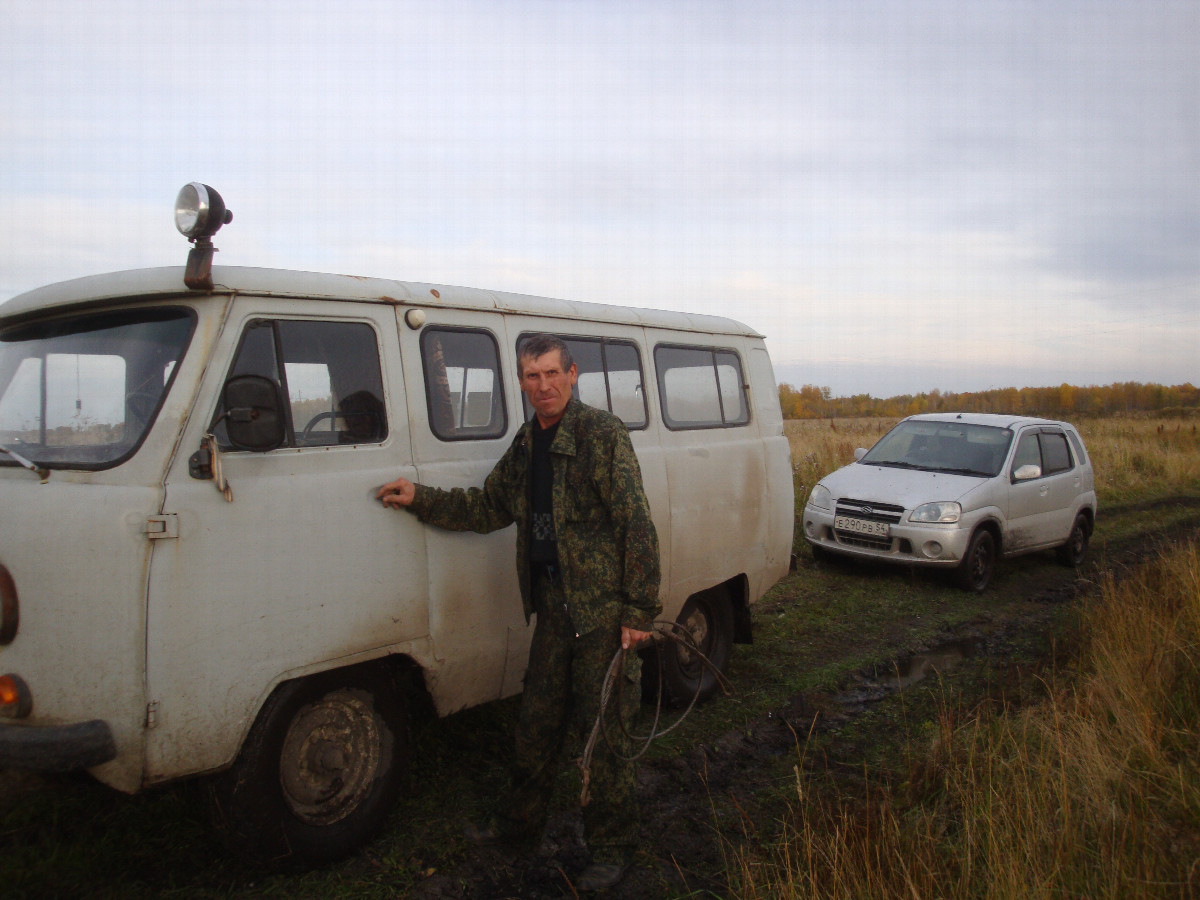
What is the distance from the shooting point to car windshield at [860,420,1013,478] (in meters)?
9.76

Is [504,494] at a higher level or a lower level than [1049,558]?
higher

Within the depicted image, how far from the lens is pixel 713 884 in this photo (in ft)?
11.7

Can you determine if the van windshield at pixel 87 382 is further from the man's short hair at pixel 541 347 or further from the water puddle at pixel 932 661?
the water puddle at pixel 932 661

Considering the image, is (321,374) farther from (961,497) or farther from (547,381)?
(961,497)

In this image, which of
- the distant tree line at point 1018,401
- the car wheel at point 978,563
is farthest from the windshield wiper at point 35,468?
A: the distant tree line at point 1018,401

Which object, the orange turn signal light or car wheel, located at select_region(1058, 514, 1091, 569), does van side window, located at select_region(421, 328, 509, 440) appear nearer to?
the orange turn signal light

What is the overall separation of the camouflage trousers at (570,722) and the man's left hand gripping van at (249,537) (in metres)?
0.46

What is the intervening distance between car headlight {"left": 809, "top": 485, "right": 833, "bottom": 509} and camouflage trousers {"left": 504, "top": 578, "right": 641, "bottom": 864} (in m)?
6.46

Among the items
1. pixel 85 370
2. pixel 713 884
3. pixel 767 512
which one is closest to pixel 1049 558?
pixel 767 512

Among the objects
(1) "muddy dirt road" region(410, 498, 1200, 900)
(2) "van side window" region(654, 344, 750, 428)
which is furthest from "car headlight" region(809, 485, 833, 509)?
(2) "van side window" region(654, 344, 750, 428)

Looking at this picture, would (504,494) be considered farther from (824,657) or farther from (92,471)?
(824,657)

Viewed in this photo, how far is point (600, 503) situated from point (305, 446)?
49.4 inches

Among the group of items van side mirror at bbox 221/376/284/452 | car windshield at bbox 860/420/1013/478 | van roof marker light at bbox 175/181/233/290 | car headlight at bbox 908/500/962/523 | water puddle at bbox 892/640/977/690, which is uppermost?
van roof marker light at bbox 175/181/233/290

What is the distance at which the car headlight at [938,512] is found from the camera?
891 centimetres
